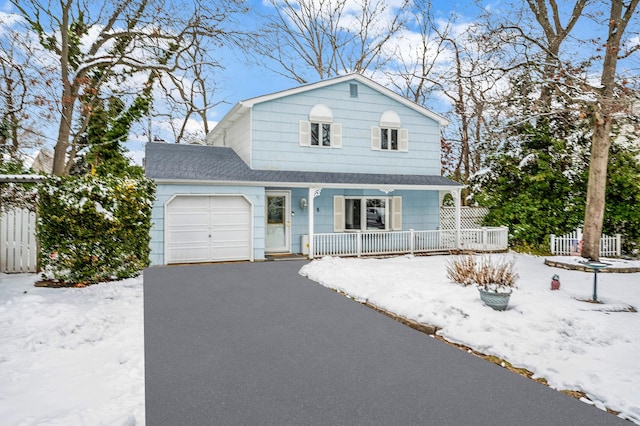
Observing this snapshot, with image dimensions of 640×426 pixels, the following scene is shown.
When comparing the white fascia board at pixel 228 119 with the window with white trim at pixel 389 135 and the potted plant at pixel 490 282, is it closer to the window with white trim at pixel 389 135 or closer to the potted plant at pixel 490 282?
the window with white trim at pixel 389 135

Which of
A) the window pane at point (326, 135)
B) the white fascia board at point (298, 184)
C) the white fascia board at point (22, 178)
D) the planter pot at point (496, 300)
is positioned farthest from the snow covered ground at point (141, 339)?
the window pane at point (326, 135)

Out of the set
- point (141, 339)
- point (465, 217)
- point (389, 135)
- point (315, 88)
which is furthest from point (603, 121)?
point (141, 339)

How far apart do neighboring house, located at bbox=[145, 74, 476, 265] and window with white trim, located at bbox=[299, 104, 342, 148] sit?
0.04m

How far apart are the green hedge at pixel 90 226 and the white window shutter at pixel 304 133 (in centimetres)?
648

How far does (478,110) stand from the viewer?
75.2 feet

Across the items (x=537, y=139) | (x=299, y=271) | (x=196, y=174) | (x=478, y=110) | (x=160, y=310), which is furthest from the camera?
(x=478, y=110)

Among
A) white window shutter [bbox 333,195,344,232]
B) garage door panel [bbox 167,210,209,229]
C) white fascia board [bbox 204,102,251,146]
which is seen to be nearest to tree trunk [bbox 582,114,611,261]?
white window shutter [bbox 333,195,344,232]

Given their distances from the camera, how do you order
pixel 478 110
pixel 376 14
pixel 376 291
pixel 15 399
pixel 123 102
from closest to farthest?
pixel 15 399
pixel 376 291
pixel 123 102
pixel 478 110
pixel 376 14

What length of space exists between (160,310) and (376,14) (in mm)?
24247

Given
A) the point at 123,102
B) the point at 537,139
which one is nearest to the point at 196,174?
the point at 123,102

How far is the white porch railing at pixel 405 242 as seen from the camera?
13602 millimetres

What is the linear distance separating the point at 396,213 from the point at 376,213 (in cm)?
80

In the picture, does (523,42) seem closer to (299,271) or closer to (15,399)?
(299,271)

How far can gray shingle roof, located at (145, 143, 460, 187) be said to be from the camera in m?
12.2
